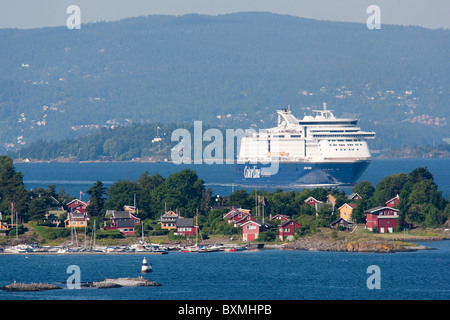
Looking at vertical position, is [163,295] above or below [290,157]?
below

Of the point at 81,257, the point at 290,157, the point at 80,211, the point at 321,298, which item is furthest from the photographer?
the point at 290,157

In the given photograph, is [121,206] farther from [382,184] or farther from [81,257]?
[382,184]

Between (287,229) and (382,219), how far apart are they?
19.5ft

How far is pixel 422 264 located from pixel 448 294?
288 inches

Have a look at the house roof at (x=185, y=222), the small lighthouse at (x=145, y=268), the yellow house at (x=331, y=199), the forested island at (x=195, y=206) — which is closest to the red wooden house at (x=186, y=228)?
the house roof at (x=185, y=222)

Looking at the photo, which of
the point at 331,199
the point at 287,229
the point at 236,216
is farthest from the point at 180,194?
the point at 331,199

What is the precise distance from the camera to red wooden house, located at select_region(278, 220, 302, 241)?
55062mm

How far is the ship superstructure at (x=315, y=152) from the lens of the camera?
93.3m

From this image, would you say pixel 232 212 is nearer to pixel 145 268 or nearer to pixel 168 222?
pixel 168 222

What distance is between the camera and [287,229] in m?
55.3

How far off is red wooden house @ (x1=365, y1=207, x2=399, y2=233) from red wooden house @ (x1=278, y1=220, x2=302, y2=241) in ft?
15.6

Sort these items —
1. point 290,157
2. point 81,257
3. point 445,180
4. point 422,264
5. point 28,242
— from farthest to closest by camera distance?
point 445,180 → point 290,157 → point 28,242 → point 81,257 → point 422,264

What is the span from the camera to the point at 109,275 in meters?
43.6

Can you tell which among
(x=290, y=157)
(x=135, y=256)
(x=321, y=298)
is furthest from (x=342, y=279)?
(x=290, y=157)
